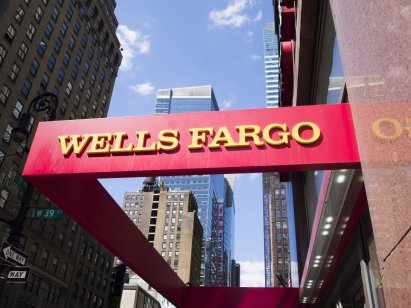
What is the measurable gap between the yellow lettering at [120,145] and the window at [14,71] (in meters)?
44.4

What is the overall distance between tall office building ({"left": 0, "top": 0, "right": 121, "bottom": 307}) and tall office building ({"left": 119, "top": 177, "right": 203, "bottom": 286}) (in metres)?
51.3

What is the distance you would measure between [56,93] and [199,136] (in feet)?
176

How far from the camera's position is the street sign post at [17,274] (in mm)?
9508

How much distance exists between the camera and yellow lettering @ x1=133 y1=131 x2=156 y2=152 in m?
5.35

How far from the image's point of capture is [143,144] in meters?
5.43

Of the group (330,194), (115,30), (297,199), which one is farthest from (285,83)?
(115,30)

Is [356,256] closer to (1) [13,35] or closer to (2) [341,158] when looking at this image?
(2) [341,158]

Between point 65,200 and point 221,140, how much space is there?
295 cm

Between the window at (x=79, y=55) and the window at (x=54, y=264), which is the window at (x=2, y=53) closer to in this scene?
the window at (x=79, y=55)

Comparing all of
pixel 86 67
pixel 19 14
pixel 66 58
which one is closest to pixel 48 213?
pixel 19 14

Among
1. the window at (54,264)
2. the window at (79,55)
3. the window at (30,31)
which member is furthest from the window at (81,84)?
the window at (54,264)

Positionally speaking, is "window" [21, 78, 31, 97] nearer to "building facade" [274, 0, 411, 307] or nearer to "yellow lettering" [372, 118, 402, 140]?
"building facade" [274, 0, 411, 307]

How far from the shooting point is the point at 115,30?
258 ft

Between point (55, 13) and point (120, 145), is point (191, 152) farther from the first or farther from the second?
point (55, 13)
